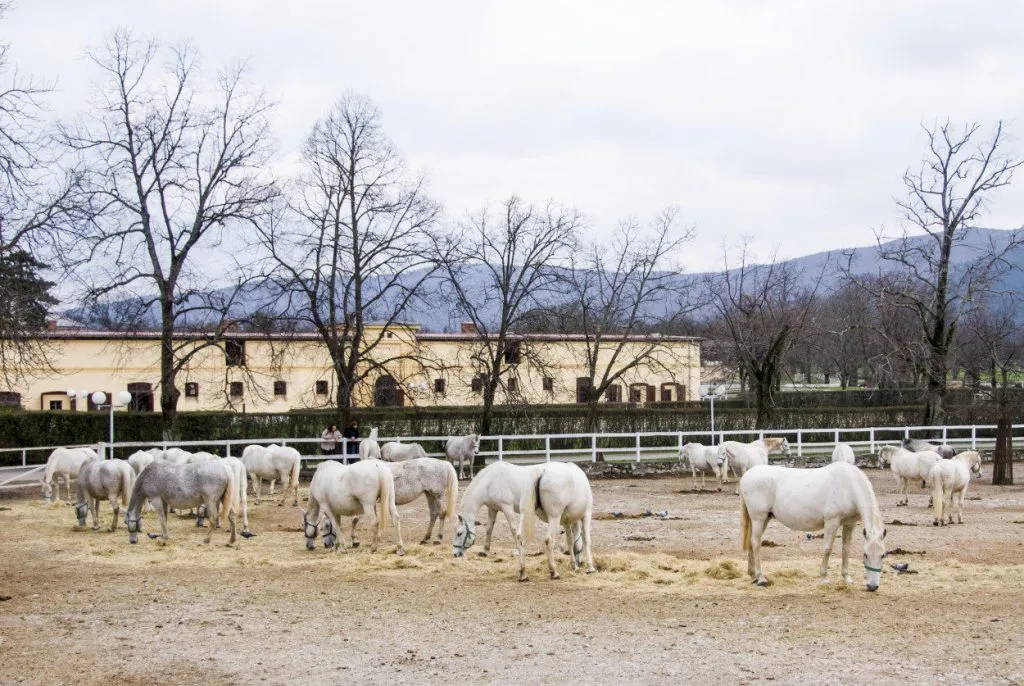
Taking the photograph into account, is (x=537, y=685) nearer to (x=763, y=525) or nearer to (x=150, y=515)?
(x=763, y=525)

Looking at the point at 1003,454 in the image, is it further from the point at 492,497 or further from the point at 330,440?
the point at 492,497

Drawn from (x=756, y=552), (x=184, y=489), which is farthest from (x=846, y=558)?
(x=184, y=489)

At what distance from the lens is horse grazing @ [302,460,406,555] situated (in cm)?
1441

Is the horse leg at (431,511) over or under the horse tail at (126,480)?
under

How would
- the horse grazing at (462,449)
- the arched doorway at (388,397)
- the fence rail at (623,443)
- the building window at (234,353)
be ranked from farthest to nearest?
the arched doorway at (388,397), the fence rail at (623,443), the horse grazing at (462,449), the building window at (234,353)

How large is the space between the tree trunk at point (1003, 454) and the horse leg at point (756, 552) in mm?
17627

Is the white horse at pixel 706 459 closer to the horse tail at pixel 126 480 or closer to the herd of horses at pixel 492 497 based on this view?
the herd of horses at pixel 492 497

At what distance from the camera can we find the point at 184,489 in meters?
15.7

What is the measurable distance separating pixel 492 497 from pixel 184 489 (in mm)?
5407

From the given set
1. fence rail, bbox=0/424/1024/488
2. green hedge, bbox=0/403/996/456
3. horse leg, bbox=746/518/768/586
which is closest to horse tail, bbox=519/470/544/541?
horse leg, bbox=746/518/768/586

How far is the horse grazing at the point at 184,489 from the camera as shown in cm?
1559

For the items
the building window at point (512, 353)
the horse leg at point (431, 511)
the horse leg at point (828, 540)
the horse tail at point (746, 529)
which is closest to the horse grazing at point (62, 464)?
the horse leg at point (431, 511)

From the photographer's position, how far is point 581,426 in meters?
36.8

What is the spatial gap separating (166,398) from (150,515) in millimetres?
9350
